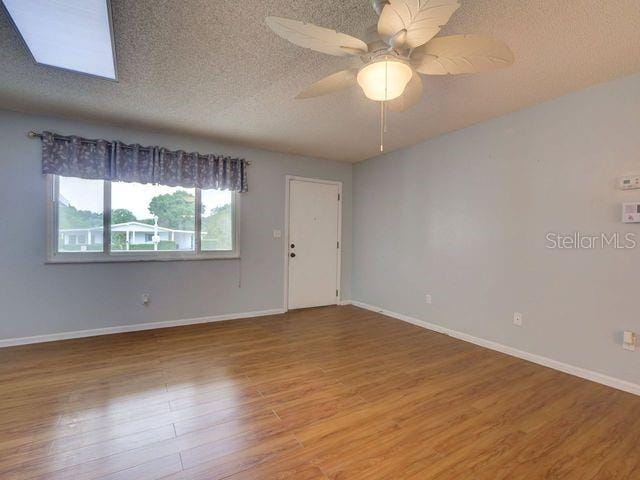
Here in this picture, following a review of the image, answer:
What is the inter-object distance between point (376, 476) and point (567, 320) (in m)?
2.22

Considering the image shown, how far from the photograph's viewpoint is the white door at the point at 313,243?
470 centimetres

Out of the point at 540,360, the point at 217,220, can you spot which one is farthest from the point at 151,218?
the point at 540,360

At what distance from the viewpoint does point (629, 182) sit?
2.31m

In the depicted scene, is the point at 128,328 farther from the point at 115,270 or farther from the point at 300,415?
the point at 300,415

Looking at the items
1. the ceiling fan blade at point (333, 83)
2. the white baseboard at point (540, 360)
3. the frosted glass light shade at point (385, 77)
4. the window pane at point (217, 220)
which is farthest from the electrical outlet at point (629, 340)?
the window pane at point (217, 220)

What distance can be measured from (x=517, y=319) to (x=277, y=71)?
3081 mm

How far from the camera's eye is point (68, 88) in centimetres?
259

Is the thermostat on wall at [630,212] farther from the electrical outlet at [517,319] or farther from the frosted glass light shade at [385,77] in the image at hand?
the frosted glass light shade at [385,77]

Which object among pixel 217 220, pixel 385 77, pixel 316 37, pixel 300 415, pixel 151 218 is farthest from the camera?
pixel 217 220

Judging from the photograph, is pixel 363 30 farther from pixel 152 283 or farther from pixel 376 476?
pixel 152 283

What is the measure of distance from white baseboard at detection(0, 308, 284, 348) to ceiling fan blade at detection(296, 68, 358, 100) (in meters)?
3.21

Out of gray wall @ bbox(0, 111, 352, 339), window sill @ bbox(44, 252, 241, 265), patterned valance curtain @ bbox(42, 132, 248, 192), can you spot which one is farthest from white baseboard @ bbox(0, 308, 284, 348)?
patterned valance curtain @ bbox(42, 132, 248, 192)

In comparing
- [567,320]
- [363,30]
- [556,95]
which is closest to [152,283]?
[363,30]

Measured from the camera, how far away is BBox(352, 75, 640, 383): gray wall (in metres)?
2.40
